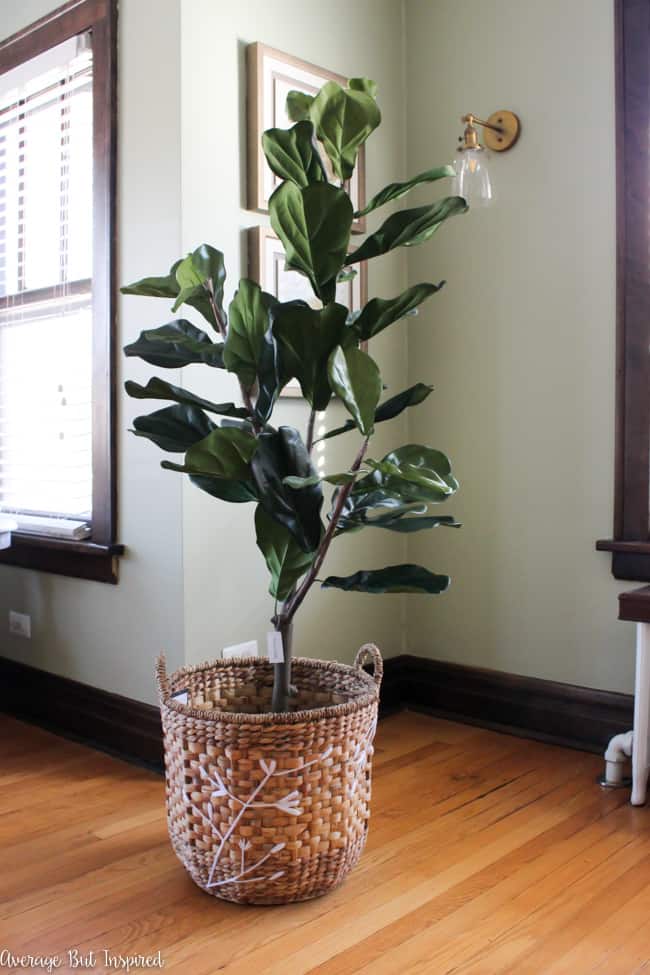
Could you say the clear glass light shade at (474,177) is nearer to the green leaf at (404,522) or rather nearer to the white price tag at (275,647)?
the green leaf at (404,522)

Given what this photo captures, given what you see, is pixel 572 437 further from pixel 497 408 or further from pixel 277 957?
pixel 277 957

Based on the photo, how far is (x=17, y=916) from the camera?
175 centimetres

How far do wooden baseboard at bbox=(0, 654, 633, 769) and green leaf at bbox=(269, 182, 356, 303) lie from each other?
4.60 feet

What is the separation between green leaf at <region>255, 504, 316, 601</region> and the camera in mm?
1832

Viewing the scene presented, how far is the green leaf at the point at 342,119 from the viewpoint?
1.75 meters

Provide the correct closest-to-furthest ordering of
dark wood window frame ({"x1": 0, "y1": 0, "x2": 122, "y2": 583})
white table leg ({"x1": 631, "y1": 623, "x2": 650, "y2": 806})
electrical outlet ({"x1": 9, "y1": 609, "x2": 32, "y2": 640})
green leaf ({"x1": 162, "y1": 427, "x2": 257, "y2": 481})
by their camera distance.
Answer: green leaf ({"x1": 162, "y1": 427, "x2": 257, "y2": 481}) < white table leg ({"x1": 631, "y1": 623, "x2": 650, "y2": 806}) < dark wood window frame ({"x1": 0, "y1": 0, "x2": 122, "y2": 583}) < electrical outlet ({"x1": 9, "y1": 609, "x2": 32, "y2": 640})

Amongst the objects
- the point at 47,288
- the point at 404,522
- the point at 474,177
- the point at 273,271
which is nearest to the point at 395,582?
the point at 404,522

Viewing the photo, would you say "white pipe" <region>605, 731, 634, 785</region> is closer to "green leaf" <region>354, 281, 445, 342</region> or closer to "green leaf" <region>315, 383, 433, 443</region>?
"green leaf" <region>315, 383, 433, 443</region>

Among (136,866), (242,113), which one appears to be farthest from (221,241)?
(136,866)

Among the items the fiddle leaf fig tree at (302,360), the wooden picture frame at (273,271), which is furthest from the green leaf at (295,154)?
the wooden picture frame at (273,271)

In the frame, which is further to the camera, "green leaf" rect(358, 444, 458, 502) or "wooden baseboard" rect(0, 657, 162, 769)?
"wooden baseboard" rect(0, 657, 162, 769)

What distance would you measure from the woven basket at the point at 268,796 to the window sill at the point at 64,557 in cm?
90

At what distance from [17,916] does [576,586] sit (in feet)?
5.66

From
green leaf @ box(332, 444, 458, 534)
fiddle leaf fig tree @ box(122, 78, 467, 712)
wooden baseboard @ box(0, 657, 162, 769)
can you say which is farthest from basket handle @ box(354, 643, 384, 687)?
wooden baseboard @ box(0, 657, 162, 769)
